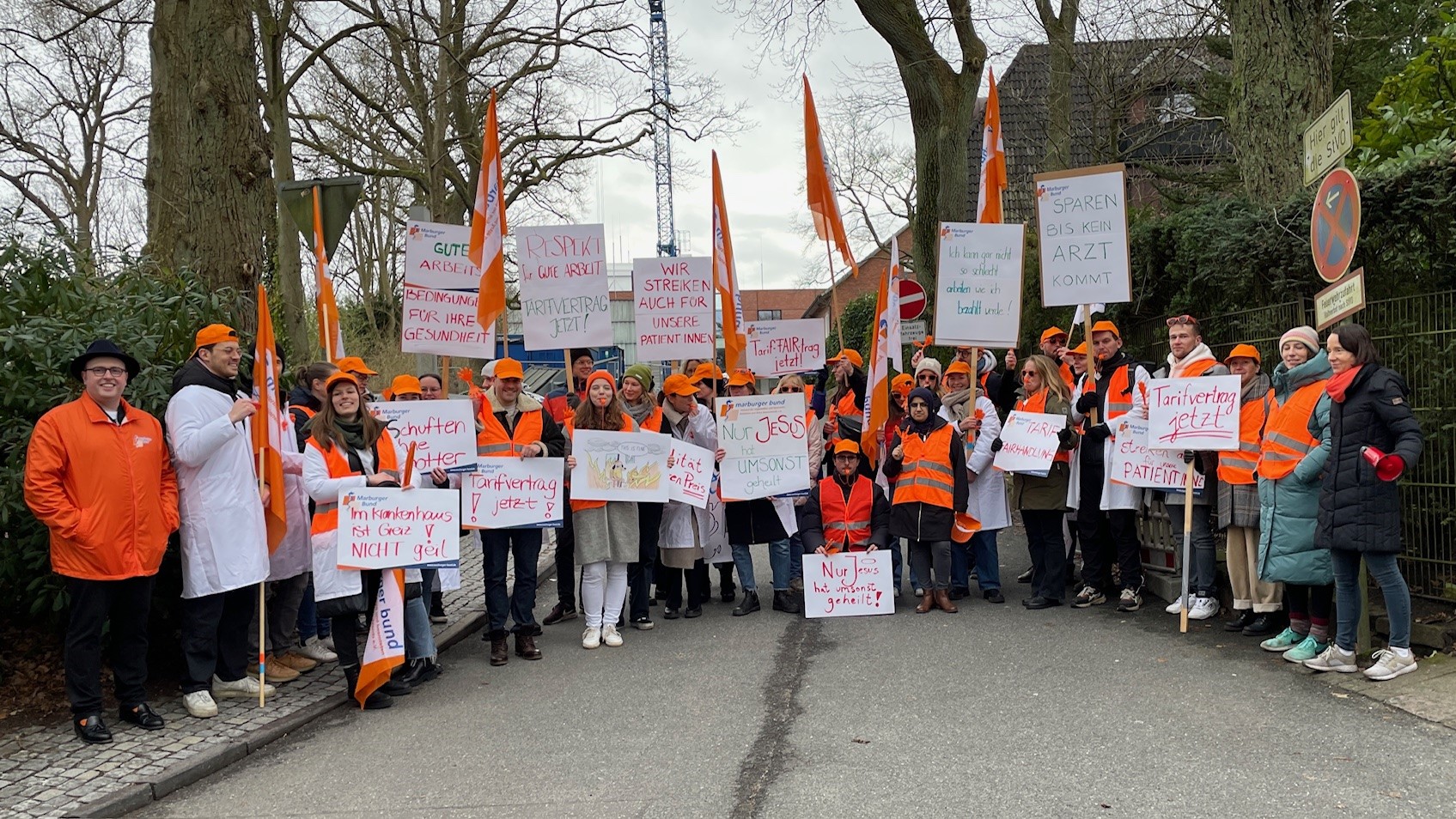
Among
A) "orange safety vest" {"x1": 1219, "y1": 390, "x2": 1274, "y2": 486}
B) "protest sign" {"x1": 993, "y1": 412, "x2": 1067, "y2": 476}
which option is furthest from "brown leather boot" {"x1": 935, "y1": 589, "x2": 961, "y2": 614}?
"orange safety vest" {"x1": 1219, "y1": 390, "x2": 1274, "y2": 486}

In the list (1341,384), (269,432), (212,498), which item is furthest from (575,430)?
(1341,384)

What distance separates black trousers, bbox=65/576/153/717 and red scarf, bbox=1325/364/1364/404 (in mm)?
6316

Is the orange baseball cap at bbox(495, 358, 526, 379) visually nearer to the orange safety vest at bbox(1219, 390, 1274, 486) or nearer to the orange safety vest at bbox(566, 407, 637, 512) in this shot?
A: the orange safety vest at bbox(566, 407, 637, 512)

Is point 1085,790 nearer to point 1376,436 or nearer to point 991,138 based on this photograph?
point 1376,436

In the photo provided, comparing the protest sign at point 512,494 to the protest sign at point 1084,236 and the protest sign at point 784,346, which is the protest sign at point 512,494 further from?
the protest sign at point 1084,236

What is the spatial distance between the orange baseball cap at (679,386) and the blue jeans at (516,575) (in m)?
1.66

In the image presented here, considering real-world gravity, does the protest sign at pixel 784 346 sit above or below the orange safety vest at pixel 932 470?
above

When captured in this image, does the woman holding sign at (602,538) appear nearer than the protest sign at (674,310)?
Result: Yes

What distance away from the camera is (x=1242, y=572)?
769 cm

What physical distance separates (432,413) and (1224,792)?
5.15 meters

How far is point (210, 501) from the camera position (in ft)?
21.4

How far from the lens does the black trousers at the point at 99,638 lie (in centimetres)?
599

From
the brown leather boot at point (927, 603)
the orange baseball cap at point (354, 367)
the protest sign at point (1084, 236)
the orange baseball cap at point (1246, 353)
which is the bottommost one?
the brown leather boot at point (927, 603)

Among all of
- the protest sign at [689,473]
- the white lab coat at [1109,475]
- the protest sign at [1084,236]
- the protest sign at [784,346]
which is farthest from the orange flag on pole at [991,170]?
the protest sign at [689,473]
